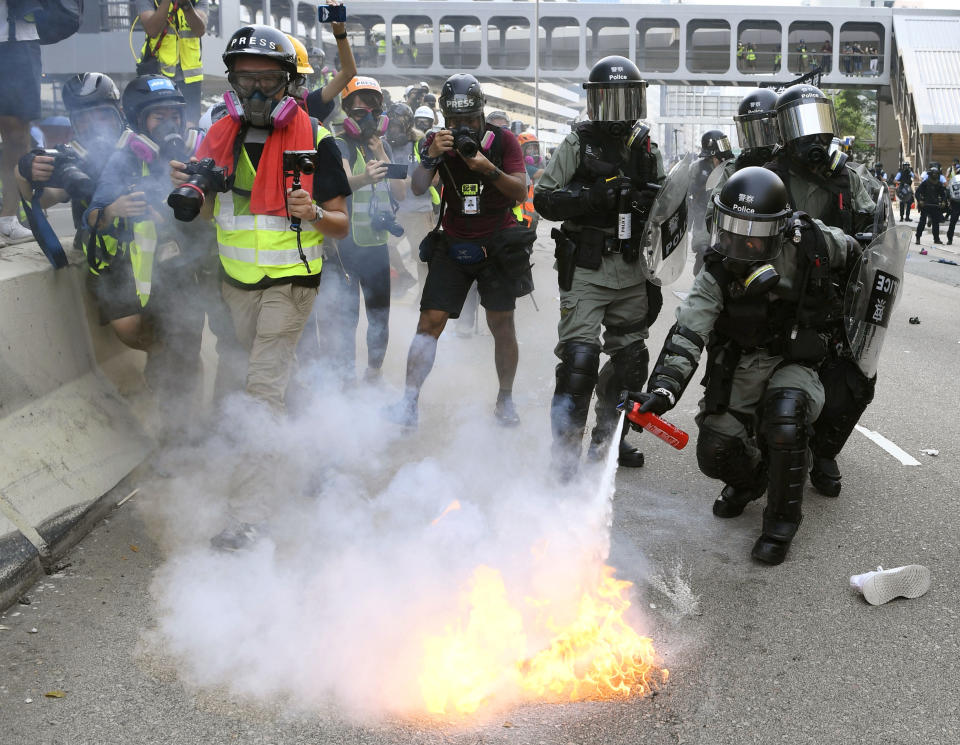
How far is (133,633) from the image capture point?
3223 mm

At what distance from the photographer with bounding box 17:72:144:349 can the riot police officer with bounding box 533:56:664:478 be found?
1.94m

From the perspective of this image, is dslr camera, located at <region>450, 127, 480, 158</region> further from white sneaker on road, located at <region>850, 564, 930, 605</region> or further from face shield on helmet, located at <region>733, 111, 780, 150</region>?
white sneaker on road, located at <region>850, 564, 930, 605</region>

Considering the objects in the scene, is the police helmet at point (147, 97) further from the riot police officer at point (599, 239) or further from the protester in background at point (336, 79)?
the riot police officer at point (599, 239)

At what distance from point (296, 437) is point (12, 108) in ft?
8.21

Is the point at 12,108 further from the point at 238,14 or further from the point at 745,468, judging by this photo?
the point at 238,14

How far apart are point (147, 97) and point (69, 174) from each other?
1.64ft

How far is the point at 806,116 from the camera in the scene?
4613 mm

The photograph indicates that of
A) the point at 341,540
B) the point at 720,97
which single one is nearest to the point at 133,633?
the point at 341,540

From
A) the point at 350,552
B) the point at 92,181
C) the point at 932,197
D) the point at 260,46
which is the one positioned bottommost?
the point at 932,197

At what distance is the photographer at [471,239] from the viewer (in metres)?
5.24

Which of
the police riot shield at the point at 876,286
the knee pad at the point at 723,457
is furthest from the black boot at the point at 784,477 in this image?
the police riot shield at the point at 876,286

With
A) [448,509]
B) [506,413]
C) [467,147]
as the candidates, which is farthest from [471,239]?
[448,509]

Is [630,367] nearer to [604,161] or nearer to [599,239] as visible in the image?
[599,239]

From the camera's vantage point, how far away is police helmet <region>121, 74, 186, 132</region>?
14.9ft
